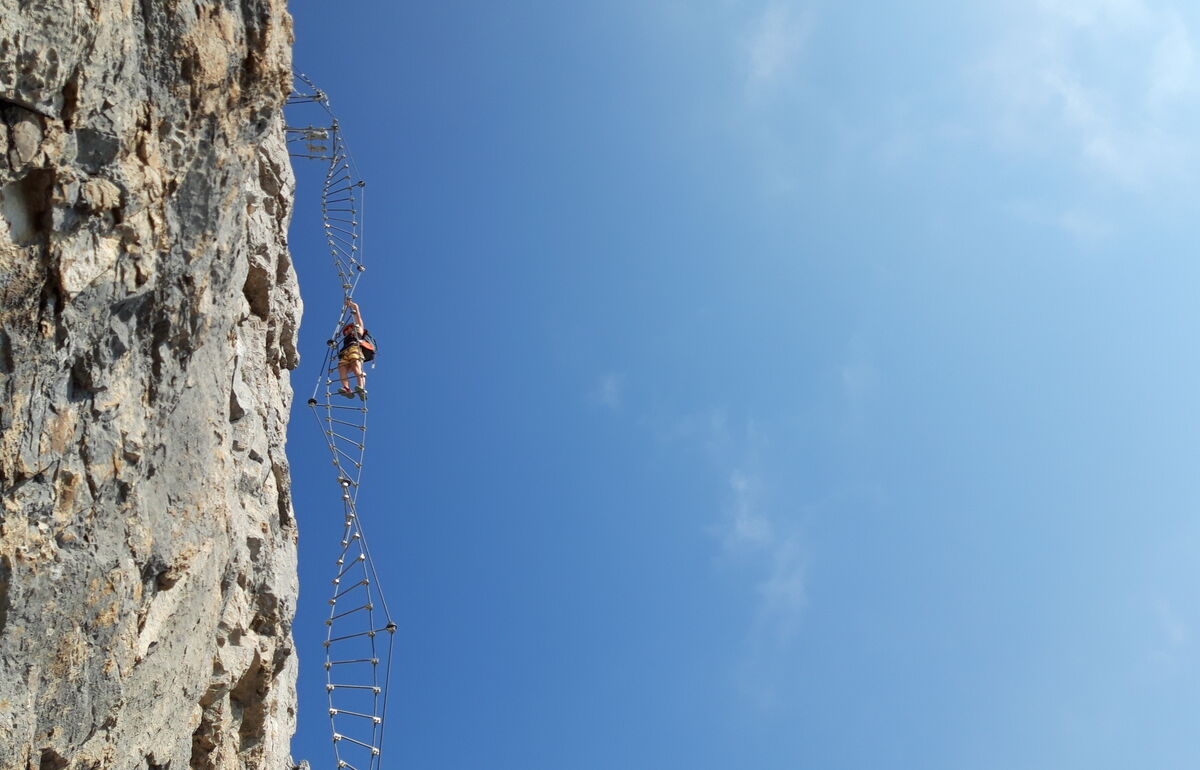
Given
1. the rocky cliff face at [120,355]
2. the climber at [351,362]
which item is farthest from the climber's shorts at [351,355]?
the rocky cliff face at [120,355]

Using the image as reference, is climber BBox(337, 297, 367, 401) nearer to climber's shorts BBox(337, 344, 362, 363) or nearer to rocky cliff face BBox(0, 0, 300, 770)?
climber's shorts BBox(337, 344, 362, 363)

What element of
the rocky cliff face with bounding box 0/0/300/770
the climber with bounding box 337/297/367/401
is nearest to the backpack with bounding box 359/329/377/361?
the climber with bounding box 337/297/367/401

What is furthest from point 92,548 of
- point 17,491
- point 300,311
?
point 300,311

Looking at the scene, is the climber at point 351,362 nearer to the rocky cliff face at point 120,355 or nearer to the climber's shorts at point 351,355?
the climber's shorts at point 351,355

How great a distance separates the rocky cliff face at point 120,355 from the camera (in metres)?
6.95

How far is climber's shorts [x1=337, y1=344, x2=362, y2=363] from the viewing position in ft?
56.1

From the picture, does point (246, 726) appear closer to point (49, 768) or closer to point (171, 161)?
point (49, 768)

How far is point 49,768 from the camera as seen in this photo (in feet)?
24.7

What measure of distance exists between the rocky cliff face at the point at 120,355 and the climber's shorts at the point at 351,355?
21.0 ft

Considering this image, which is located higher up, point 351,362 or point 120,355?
point 351,362

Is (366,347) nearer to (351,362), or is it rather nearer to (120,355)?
(351,362)

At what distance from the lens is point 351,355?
17141 mm

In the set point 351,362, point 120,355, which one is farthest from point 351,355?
point 120,355

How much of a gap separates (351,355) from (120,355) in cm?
918
